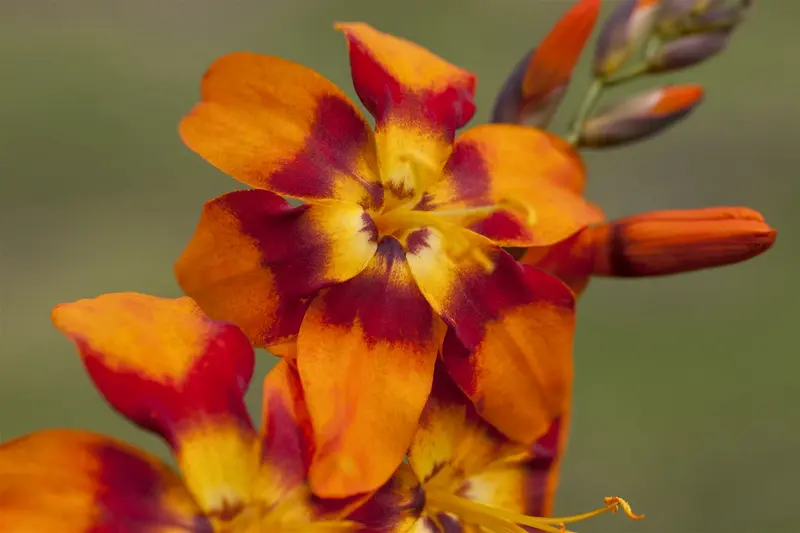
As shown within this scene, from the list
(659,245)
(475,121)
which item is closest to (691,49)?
(659,245)

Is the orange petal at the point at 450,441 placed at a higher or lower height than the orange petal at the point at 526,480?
higher

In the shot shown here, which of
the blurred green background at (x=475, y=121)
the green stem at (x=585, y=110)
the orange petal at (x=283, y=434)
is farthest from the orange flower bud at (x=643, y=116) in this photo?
the blurred green background at (x=475, y=121)

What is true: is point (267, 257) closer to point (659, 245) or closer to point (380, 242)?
point (380, 242)

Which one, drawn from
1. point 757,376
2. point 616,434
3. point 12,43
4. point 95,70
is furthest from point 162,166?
point 757,376

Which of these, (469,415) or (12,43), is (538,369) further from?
(12,43)

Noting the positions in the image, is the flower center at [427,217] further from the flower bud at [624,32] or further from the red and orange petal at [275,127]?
the flower bud at [624,32]

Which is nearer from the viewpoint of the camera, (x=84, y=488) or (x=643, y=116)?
(x=84, y=488)
